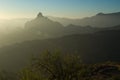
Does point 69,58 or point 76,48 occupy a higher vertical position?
point 69,58

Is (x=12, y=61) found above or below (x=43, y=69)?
below

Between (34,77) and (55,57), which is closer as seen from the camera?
(34,77)

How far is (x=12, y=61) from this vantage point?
475 ft

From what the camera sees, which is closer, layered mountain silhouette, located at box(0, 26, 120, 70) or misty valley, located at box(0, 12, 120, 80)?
misty valley, located at box(0, 12, 120, 80)

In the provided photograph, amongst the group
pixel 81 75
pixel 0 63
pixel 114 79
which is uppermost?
pixel 81 75

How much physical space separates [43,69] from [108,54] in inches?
4677

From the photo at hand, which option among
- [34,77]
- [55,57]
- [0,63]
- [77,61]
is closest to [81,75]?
[77,61]

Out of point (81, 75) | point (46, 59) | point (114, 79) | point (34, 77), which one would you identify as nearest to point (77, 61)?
point (81, 75)

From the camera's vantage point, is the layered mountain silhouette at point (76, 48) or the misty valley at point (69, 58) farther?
the layered mountain silhouette at point (76, 48)

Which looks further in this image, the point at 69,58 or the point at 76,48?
the point at 76,48

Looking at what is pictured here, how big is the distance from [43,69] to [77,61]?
4.87 m

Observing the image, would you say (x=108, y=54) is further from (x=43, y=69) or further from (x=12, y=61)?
(x=43, y=69)

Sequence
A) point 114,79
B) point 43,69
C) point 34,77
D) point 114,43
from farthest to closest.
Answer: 1. point 114,43
2. point 114,79
3. point 43,69
4. point 34,77

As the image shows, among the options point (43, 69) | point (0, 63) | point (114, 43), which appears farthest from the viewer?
point (114, 43)
